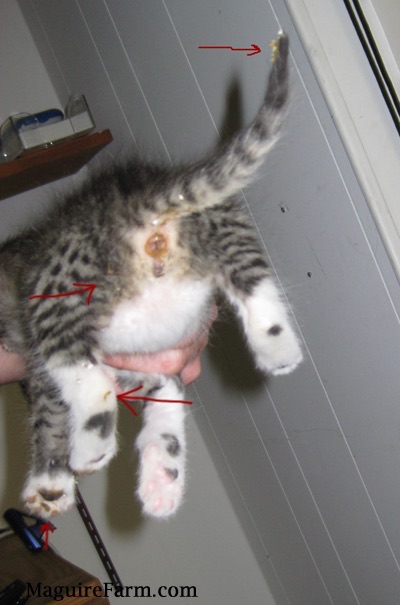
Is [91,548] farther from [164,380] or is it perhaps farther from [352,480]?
[164,380]

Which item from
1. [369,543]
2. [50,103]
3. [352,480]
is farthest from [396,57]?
[50,103]

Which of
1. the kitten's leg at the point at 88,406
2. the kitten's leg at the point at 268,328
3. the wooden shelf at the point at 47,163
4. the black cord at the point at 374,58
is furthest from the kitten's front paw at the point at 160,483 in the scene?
Result: the wooden shelf at the point at 47,163

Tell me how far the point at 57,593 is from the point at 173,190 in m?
1.13

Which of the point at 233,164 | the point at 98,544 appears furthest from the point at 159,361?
the point at 98,544

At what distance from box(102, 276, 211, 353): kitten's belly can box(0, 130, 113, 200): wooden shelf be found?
1.22 meters

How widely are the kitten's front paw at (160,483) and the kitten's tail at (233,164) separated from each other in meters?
0.46

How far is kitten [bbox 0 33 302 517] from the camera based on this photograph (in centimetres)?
94

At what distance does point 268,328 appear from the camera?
1.02 metres

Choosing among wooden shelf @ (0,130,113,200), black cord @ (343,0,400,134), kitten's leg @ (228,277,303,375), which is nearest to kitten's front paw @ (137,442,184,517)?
kitten's leg @ (228,277,303,375)

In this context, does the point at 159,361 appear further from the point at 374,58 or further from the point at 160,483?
the point at 374,58

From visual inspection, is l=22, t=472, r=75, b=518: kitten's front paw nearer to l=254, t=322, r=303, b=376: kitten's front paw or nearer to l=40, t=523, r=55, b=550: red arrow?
l=254, t=322, r=303, b=376: kitten's front paw

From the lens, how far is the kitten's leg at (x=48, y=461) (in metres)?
1.12

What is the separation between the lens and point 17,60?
2.44 meters

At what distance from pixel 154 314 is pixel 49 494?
434 millimetres
